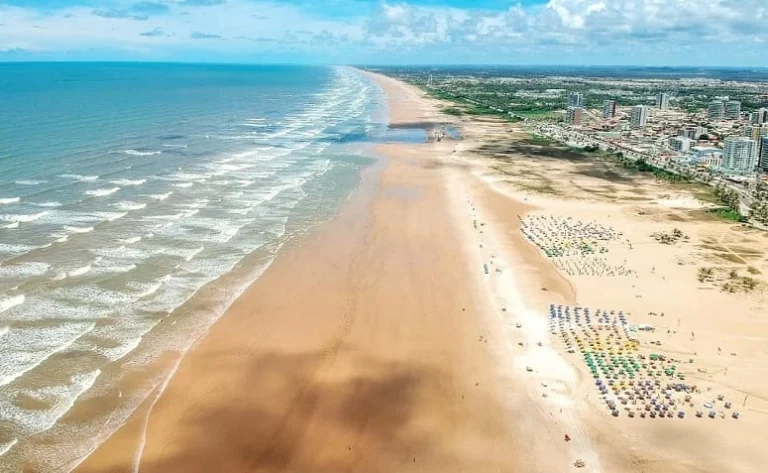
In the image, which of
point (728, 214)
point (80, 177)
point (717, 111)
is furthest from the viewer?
point (717, 111)

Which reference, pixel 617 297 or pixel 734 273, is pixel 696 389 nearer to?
pixel 617 297

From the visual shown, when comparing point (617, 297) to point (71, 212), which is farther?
point (71, 212)

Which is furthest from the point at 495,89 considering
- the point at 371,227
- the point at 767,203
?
the point at 371,227

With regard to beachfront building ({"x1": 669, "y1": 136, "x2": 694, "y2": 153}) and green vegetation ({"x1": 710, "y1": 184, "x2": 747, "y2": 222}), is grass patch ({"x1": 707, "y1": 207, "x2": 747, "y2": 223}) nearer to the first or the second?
green vegetation ({"x1": 710, "y1": 184, "x2": 747, "y2": 222})

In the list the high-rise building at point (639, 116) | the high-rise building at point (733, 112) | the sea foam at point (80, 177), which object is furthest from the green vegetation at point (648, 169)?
the sea foam at point (80, 177)

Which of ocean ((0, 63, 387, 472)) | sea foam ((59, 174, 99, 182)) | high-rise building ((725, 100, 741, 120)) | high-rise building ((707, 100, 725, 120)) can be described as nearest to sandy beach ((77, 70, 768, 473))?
ocean ((0, 63, 387, 472))

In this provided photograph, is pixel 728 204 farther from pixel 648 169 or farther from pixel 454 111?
pixel 454 111

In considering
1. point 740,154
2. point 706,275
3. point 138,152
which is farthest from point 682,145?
point 138,152
